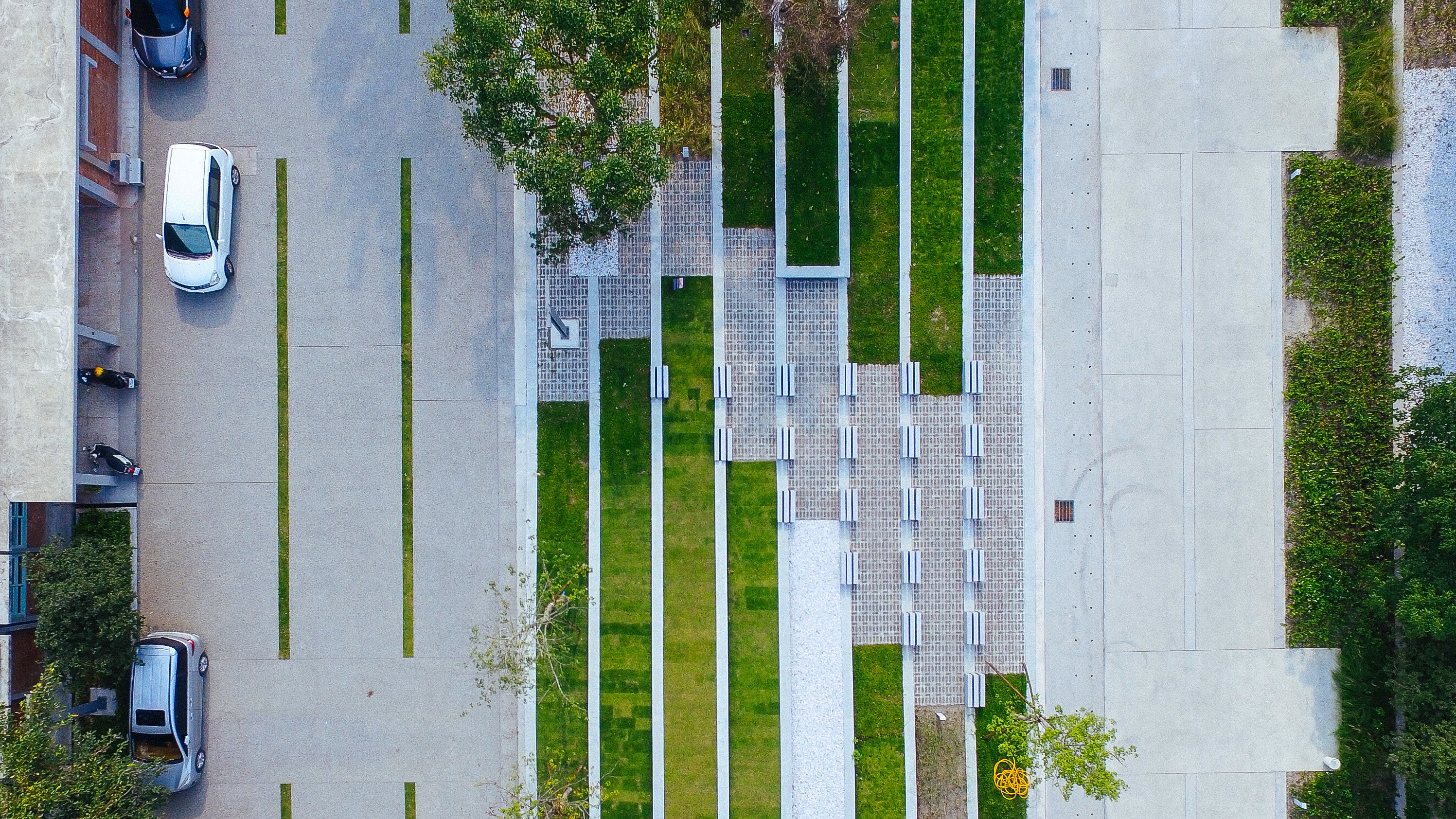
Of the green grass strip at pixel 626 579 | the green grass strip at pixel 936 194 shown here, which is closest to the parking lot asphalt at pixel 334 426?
the green grass strip at pixel 626 579

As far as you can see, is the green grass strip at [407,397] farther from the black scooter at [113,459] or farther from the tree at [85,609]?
the black scooter at [113,459]

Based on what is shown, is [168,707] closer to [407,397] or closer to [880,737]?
[407,397]

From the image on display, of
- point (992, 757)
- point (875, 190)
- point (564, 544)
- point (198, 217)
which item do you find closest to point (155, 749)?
point (564, 544)

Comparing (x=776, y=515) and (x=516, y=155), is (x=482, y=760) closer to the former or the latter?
(x=776, y=515)

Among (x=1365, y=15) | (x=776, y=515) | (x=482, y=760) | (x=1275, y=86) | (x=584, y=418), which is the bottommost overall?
(x=482, y=760)

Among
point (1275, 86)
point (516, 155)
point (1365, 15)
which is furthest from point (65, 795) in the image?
point (1365, 15)

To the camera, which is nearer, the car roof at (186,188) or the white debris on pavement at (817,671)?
the car roof at (186,188)
